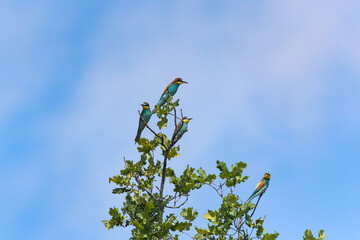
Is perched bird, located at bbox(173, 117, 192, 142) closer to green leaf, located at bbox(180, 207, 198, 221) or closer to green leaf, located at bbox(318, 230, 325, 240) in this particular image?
green leaf, located at bbox(180, 207, 198, 221)

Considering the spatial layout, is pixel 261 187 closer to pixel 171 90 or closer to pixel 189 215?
pixel 189 215

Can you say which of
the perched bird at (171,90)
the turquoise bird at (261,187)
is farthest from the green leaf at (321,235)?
the perched bird at (171,90)

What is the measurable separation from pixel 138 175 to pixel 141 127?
1.87 metres

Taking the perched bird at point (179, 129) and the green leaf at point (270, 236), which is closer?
the green leaf at point (270, 236)

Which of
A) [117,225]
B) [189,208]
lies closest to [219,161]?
[189,208]

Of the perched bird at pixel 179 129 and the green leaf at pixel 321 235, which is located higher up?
the perched bird at pixel 179 129

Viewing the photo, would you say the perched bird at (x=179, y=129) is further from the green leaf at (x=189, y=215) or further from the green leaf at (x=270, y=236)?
the green leaf at (x=270, y=236)

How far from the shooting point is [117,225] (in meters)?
8.23

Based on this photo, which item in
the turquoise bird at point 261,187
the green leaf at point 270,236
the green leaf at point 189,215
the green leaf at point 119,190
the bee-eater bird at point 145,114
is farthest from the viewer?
the bee-eater bird at point 145,114

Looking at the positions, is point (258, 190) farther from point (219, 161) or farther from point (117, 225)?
point (117, 225)

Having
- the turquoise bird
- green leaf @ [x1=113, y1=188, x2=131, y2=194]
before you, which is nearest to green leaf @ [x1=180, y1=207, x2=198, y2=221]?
green leaf @ [x1=113, y1=188, x2=131, y2=194]

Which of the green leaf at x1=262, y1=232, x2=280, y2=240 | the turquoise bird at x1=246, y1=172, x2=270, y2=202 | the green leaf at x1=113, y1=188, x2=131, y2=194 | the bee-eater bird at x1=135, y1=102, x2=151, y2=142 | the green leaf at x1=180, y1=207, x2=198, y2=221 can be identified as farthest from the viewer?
the bee-eater bird at x1=135, y1=102, x2=151, y2=142

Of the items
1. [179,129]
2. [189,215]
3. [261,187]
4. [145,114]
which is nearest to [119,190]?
[189,215]

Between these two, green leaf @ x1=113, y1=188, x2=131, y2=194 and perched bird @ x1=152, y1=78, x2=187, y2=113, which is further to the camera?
perched bird @ x1=152, y1=78, x2=187, y2=113
